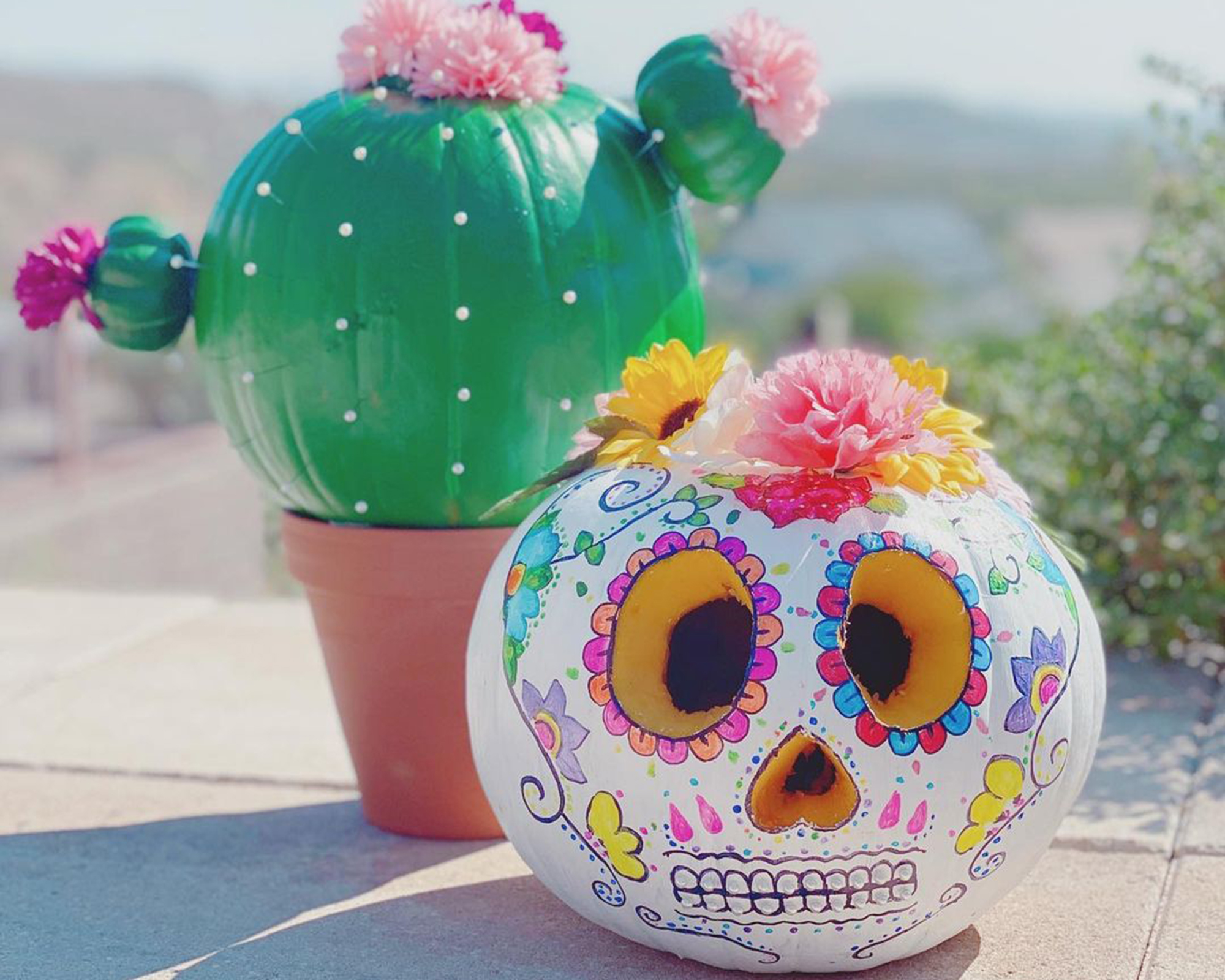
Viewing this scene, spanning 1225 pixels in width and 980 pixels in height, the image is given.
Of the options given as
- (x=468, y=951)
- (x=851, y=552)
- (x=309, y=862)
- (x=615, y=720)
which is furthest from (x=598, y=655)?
(x=309, y=862)

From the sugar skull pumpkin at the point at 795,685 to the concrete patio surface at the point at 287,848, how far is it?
0.25 metres

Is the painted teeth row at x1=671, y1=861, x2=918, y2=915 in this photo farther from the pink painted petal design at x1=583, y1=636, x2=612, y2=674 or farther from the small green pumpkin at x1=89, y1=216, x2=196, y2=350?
the small green pumpkin at x1=89, y1=216, x2=196, y2=350

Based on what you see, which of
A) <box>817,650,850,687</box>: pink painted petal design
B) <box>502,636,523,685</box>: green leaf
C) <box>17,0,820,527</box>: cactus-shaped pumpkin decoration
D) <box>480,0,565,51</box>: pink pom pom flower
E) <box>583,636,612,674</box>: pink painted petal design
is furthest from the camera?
<box>480,0,565,51</box>: pink pom pom flower

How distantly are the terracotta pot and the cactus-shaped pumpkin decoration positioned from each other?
7 centimetres

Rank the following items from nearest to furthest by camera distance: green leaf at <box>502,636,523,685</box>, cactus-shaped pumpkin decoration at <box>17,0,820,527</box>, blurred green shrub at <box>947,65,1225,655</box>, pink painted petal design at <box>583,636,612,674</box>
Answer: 1. pink painted petal design at <box>583,636,612,674</box>
2. green leaf at <box>502,636,523,685</box>
3. cactus-shaped pumpkin decoration at <box>17,0,820,527</box>
4. blurred green shrub at <box>947,65,1225,655</box>

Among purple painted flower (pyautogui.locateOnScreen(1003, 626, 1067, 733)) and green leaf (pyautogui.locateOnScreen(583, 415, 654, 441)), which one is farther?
green leaf (pyautogui.locateOnScreen(583, 415, 654, 441))

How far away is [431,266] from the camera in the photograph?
3.24m

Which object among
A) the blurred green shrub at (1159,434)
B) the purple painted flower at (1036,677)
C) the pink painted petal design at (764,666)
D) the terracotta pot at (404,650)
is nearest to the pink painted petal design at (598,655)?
the pink painted petal design at (764,666)

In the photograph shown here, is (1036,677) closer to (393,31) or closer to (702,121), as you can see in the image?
(702,121)

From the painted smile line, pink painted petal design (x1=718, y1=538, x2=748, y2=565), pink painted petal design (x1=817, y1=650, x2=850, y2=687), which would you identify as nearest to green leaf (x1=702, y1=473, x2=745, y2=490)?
pink painted petal design (x1=718, y1=538, x2=748, y2=565)

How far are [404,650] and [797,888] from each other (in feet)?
3.75

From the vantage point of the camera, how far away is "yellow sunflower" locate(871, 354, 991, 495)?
2721mm

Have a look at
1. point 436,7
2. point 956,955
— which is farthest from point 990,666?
point 436,7

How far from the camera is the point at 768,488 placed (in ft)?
8.93
